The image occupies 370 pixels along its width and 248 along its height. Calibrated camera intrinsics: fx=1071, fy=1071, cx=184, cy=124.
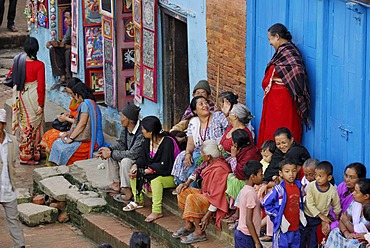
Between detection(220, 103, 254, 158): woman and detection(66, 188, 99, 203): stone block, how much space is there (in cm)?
250

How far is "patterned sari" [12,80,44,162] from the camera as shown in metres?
15.6

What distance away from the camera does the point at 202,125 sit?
12453mm

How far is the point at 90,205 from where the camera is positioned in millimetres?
13445

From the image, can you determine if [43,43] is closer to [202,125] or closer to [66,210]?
[66,210]

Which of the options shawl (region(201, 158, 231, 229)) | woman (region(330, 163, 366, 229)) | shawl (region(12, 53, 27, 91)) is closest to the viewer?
woman (region(330, 163, 366, 229))

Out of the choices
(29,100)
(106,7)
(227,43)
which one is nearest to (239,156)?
(227,43)

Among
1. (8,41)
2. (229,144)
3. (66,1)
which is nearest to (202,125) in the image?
(229,144)

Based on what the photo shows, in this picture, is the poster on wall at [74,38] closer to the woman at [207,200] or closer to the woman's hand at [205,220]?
the woman at [207,200]

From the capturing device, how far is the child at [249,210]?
1032 centimetres

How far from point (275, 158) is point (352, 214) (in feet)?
4.77

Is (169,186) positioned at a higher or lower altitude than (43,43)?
lower

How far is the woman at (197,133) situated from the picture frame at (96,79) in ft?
16.6

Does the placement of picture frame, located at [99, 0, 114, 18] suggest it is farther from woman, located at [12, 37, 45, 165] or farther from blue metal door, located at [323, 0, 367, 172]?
blue metal door, located at [323, 0, 367, 172]

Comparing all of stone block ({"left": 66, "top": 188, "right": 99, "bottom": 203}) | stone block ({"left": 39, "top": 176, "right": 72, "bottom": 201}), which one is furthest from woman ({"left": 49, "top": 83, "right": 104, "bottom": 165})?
stone block ({"left": 66, "top": 188, "right": 99, "bottom": 203})
